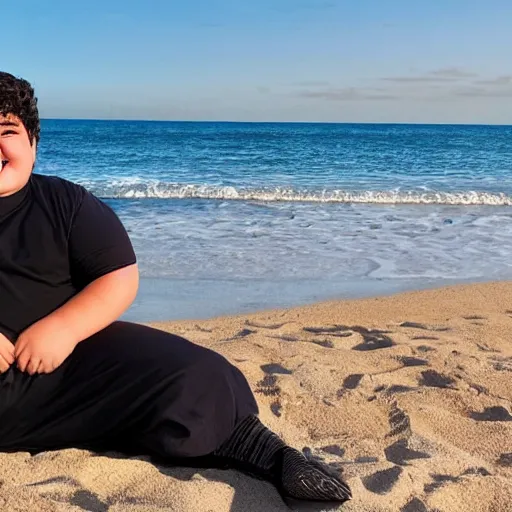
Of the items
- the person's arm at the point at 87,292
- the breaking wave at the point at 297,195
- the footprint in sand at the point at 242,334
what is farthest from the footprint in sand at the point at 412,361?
the breaking wave at the point at 297,195

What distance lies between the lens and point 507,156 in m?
29.9

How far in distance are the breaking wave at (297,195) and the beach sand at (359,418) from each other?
9313 millimetres

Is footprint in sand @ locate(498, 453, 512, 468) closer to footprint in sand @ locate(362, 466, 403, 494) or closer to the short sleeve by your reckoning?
footprint in sand @ locate(362, 466, 403, 494)

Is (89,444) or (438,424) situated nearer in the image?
(89,444)

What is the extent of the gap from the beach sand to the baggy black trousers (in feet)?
0.34

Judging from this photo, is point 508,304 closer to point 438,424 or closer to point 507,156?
point 438,424

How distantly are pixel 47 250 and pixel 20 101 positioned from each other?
0.53 m

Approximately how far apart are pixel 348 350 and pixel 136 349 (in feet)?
6.27

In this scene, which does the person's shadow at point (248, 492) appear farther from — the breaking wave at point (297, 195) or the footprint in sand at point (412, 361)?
the breaking wave at point (297, 195)

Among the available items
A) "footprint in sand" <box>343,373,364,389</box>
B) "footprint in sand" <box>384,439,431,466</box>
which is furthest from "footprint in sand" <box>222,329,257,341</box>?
"footprint in sand" <box>384,439,431,466</box>

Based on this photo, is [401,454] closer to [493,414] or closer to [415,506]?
[415,506]

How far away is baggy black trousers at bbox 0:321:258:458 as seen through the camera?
236 cm

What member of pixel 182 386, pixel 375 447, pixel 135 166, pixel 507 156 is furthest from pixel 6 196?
pixel 507 156

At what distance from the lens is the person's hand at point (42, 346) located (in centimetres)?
231
